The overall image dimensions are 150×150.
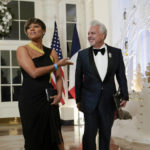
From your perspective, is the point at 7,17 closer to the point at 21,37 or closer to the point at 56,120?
the point at 56,120

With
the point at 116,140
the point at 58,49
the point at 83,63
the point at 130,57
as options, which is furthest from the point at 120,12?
the point at 83,63

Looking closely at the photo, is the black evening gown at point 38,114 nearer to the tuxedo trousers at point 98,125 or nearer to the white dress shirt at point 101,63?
the tuxedo trousers at point 98,125

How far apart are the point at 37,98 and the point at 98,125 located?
77cm

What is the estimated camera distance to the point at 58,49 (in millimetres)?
6398

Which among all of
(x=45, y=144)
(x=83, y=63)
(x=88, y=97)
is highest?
(x=83, y=63)

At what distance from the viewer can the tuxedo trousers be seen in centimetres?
258

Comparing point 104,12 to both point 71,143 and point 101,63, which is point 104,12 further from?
point 101,63

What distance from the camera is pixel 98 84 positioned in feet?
8.43

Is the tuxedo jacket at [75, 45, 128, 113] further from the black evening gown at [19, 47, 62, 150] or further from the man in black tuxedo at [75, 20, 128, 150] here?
the black evening gown at [19, 47, 62, 150]

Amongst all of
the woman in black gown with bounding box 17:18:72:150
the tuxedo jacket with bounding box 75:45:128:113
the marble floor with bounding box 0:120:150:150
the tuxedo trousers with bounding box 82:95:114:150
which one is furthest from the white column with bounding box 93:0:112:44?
the woman in black gown with bounding box 17:18:72:150

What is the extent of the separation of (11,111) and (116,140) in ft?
11.1

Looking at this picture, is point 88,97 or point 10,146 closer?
point 88,97

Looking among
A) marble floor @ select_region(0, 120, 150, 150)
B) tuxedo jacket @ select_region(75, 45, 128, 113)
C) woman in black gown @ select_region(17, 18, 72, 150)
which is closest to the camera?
woman in black gown @ select_region(17, 18, 72, 150)

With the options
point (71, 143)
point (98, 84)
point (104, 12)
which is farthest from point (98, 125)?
point (104, 12)
